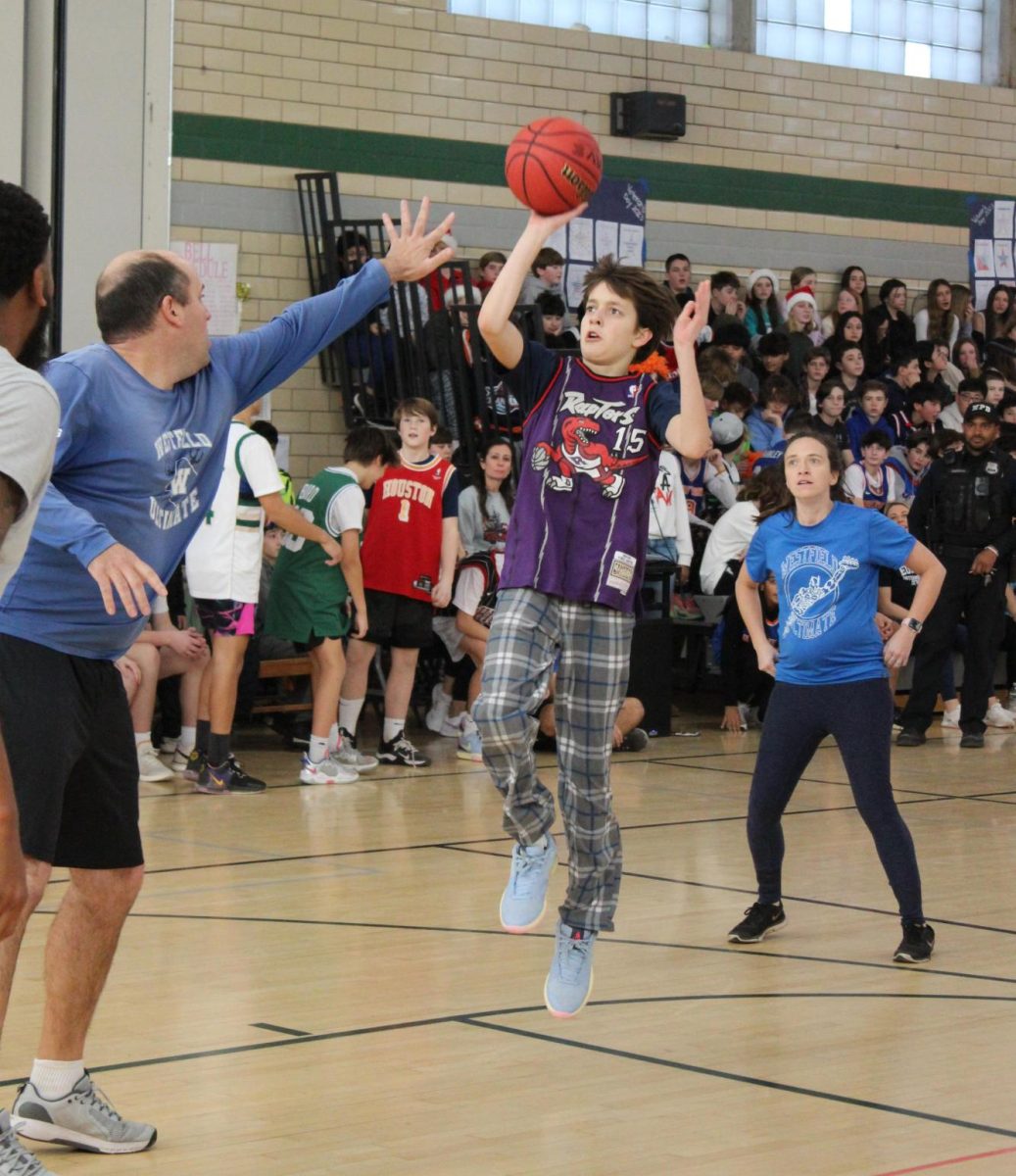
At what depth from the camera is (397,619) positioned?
1030cm

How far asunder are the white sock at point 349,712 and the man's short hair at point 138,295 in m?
6.45

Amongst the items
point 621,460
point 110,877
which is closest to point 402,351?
point 621,460

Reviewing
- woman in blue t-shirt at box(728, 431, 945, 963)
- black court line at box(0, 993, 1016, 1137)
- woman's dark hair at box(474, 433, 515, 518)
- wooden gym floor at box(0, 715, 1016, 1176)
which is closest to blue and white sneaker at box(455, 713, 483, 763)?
woman's dark hair at box(474, 433, 515, 518)

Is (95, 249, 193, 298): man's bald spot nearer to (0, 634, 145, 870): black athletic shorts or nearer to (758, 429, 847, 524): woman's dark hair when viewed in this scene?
(0, 634, 145, 870): black athletic shorts

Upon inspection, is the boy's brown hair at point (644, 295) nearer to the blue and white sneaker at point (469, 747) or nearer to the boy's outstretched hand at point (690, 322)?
the boy's outstretched hand at point (690, 322)

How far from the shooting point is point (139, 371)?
399 cm

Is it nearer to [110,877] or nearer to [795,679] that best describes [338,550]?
[795,679]

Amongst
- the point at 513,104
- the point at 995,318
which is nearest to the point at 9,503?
the point at 513,104

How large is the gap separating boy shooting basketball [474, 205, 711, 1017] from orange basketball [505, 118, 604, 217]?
68mm

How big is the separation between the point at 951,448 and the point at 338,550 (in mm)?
4416

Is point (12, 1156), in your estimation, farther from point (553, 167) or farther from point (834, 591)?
point (834, 591)

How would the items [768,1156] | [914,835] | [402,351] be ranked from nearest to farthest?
1. [768,1156]
2. [914,835]
3. [402,351]

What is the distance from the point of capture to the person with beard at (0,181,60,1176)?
2.69m

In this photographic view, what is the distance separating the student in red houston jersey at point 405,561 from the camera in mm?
10273
